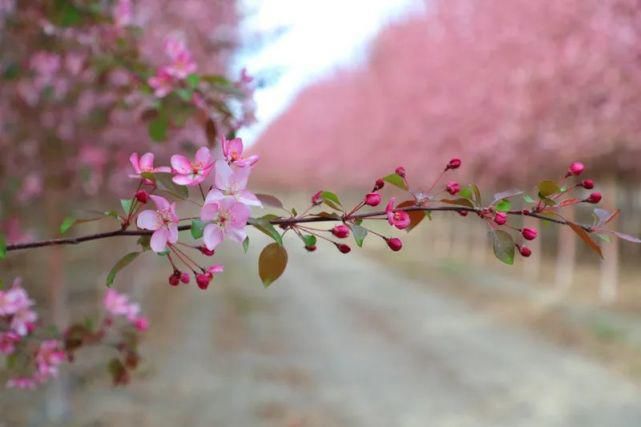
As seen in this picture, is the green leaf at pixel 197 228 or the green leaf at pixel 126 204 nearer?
the green leaf at pixel 197 228

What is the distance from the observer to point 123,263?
1276 mm

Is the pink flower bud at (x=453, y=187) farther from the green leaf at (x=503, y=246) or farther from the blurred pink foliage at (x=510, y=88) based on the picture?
the blurred pink foliage at (x=510, y=88)

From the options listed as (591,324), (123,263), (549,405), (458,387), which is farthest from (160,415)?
(591,324)

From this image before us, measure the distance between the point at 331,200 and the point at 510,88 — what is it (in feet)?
34.6

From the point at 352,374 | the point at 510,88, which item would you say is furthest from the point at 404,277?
the point at 352,374

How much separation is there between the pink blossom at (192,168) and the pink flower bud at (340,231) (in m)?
0.22

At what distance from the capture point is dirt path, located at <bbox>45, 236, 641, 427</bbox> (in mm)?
5457

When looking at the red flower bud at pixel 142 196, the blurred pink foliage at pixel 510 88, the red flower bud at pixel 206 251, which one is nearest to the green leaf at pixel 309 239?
the red flower bud at pixel 206 251

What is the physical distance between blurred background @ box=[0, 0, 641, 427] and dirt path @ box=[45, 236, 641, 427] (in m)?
0.03

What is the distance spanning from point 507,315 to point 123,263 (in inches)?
354

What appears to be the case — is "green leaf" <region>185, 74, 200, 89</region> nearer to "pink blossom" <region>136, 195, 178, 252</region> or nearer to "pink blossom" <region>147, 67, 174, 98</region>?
"pink blossom" <region>147, 67, 174, 98</region>

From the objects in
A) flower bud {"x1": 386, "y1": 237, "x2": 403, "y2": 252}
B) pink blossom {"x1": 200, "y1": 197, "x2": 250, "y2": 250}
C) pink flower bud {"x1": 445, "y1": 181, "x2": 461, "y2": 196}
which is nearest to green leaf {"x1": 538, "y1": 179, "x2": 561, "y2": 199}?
pink flower bud {"x1": 445, "y1": 181, "x2": 461, "y2": 196}

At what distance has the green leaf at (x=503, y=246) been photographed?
1203 millimetres

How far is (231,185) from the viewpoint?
110 centimetres
